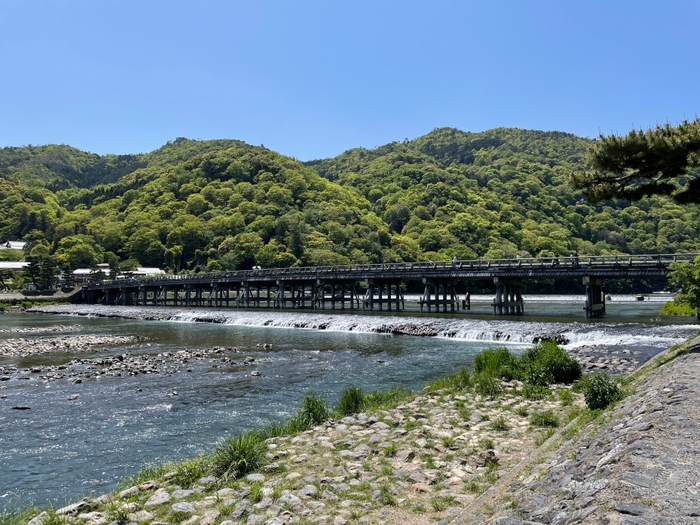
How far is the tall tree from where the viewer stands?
1229cm

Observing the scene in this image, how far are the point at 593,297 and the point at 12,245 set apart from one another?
135 meters

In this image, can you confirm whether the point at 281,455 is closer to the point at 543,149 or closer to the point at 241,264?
the point at 241,264

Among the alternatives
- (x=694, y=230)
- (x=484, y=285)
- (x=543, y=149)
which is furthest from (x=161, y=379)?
(x=543, y=149)

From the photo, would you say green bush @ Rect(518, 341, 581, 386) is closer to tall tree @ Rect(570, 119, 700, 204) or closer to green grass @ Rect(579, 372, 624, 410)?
green grass @ Rect(579, 372, 624, 410)

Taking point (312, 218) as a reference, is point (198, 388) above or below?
below

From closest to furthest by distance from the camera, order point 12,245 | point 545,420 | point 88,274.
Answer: point 545,420
point 88,274
point 12,245

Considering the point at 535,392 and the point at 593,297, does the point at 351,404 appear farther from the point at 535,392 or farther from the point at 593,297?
the point at 593,297

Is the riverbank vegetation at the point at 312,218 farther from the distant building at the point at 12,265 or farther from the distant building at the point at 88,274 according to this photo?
the distant building at the point at 12,265

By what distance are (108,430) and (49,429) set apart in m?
1.60

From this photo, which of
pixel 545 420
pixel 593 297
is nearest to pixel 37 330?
pixel 545 420

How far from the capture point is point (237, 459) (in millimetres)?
8281

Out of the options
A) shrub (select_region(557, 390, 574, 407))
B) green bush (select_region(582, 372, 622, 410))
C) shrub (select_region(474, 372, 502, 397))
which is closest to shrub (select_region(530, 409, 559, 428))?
green bush (select_region(582, 372, 622, 410))

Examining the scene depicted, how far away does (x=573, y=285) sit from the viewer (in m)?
95.8

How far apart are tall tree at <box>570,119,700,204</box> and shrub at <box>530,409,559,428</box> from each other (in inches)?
278
